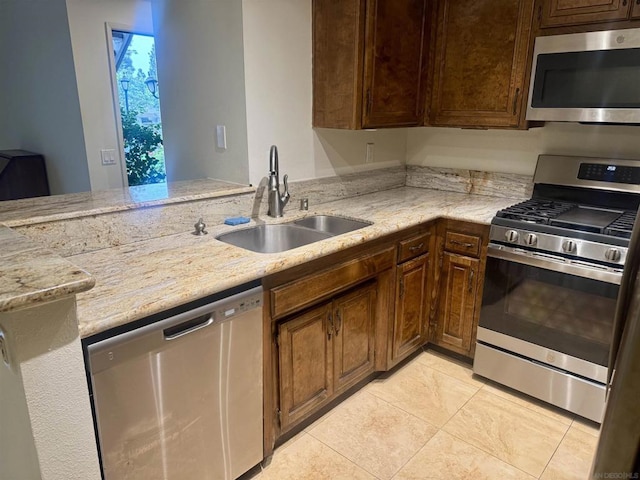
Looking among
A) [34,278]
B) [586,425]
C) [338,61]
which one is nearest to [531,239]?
[586,425]

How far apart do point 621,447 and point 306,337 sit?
1348 mm

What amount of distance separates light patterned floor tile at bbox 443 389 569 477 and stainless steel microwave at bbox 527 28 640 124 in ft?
4.86

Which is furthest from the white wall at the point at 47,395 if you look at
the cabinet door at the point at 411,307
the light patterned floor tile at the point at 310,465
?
the cabinet door at the point at 411,307

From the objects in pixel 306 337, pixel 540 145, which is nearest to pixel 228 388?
pixel 306 337

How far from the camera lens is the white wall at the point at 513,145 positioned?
2.44 metres

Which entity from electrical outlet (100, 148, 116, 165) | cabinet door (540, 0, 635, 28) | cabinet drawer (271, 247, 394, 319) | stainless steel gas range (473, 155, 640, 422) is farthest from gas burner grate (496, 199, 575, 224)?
electrical outlet (100, 148, 116, 165)

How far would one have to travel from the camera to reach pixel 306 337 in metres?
1.92

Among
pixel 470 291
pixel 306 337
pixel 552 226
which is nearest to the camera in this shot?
pixel 306 337

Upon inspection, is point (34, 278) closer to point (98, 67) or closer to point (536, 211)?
point (536, 211)

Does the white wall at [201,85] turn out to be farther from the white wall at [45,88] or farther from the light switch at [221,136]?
the white wall at [45,88]

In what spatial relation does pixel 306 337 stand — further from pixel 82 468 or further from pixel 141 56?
pixel 141 56

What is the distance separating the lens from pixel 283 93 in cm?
239

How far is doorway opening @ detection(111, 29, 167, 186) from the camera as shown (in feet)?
12.5

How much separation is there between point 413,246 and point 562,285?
2.37 feet
